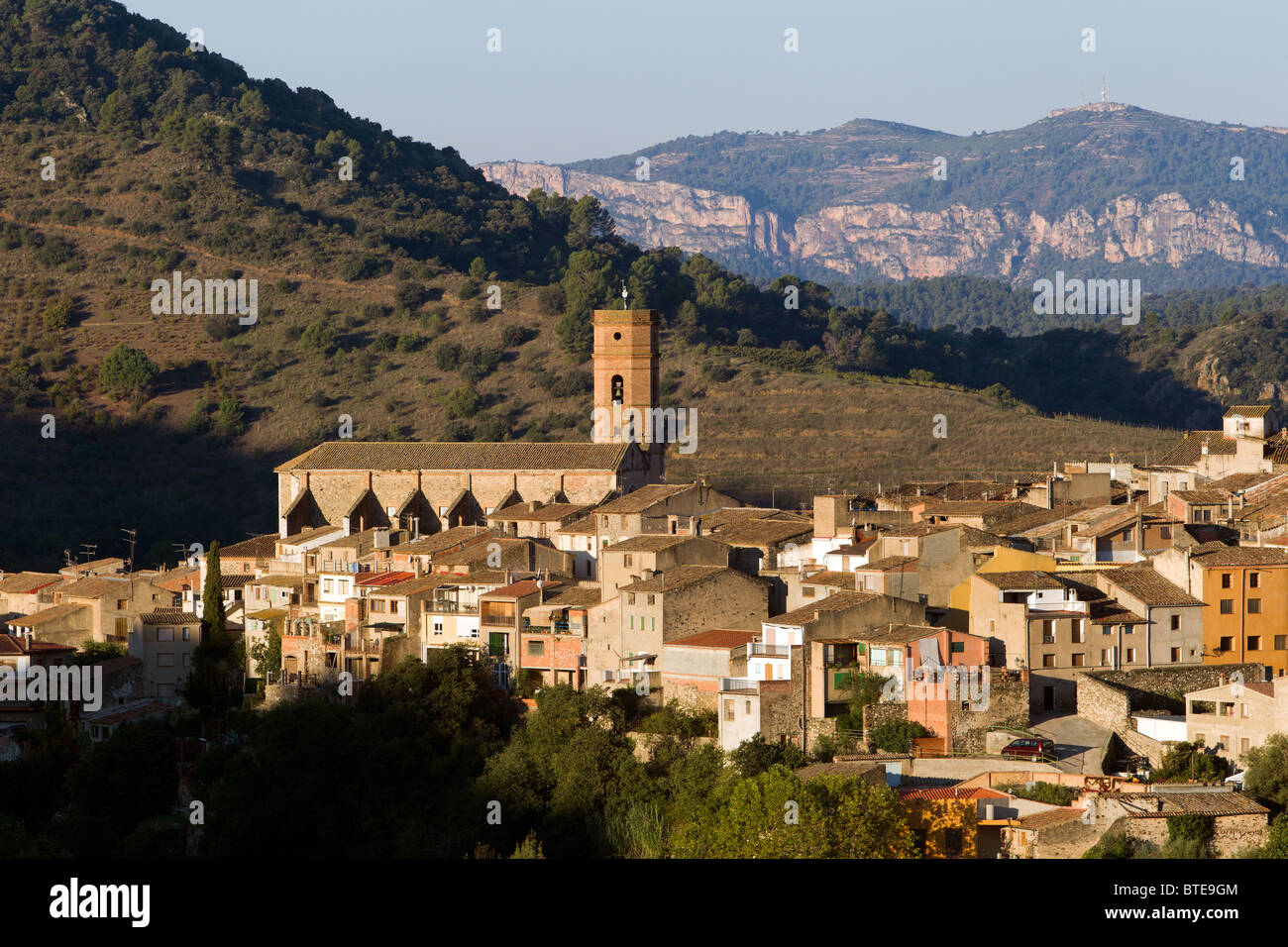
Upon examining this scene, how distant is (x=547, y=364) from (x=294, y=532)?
3198cm

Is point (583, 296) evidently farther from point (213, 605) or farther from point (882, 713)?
point (882, 713)

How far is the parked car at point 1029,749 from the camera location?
2372cm

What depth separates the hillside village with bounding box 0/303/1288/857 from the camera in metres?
23.7

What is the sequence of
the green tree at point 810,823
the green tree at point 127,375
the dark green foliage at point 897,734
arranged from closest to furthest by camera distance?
the green tree at point 810,823, the dark green foliage at point 897,734, the green tree at point 127,375

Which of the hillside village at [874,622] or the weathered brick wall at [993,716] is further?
the weathered brick wall at [993,716]

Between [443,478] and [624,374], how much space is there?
239 inches

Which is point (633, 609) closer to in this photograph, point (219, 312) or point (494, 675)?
point (494, 675)

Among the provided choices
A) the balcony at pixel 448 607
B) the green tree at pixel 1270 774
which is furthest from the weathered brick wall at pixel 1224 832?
the balcony at pixel 448 607

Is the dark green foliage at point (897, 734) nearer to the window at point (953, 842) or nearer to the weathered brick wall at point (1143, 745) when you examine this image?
the weathered brick wall at point (1143, 745)

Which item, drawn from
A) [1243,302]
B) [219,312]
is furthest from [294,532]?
[1243,302]

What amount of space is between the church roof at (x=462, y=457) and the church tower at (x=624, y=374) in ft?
11.0

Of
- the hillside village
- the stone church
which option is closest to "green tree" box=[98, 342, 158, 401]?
the stone church

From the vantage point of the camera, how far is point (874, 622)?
26922 mm

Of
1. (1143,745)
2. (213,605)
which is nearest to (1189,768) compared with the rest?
(1143,745)
